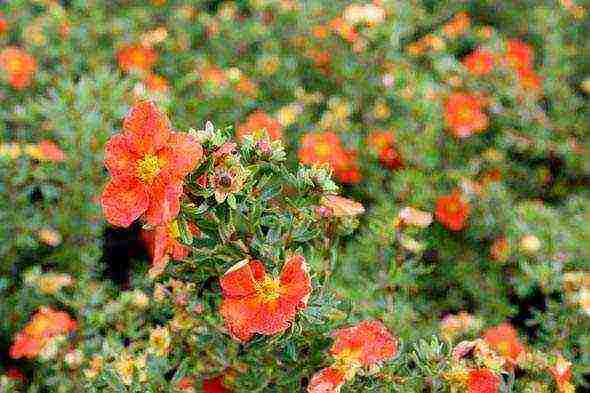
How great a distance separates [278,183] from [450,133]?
1.48 meters

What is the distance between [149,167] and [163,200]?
0.20 feet

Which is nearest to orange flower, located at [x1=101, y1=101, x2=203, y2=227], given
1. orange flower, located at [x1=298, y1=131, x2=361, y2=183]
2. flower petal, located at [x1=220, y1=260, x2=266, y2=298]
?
flower petal, located at [x1=220, y1=260, x2=266, y2=298]

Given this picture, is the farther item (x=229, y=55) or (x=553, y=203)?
(x=229, y=55)

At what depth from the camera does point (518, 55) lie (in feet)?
9.81

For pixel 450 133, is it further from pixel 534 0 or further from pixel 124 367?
pixel 124 367

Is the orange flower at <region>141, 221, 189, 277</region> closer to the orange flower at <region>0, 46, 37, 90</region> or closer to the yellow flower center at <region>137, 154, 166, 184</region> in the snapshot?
the yellow flower center at <region>137, 154, 166, 184</region>

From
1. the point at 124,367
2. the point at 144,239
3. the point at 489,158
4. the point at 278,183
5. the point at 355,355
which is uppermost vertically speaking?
the point at 278,183

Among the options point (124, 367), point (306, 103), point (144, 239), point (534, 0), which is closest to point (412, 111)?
point (306, 103)

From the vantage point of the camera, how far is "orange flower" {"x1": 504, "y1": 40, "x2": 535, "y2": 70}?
9.66 feet

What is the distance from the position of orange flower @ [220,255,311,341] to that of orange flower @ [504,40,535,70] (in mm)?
1823

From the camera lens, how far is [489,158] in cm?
262

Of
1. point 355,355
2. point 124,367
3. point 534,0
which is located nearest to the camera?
point 355,355

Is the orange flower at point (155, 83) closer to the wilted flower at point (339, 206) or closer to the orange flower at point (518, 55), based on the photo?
the orange flower at point (518, 55)

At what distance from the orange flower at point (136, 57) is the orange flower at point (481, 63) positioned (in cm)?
100
